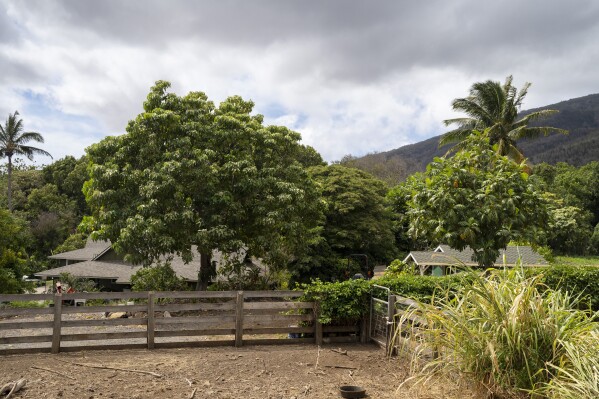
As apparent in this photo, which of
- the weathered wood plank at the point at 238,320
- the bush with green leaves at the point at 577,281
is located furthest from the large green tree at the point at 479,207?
the weathered wood plank at the point at 238,320

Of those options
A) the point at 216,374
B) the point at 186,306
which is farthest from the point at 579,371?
the point at 186,306

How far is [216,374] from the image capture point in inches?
287

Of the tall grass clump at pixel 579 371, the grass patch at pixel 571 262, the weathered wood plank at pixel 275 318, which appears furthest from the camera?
the grass patch at pixel 571 262

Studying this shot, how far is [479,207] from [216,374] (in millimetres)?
8918

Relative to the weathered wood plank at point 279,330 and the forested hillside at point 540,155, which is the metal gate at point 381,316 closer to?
the weathered wood plank at point 279,330

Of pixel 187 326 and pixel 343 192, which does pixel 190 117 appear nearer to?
pixel 187 326

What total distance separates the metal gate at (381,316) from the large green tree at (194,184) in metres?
7.07

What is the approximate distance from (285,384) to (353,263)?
2048 centimetres

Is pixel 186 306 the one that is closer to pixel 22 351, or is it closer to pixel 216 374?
pixel 216 374

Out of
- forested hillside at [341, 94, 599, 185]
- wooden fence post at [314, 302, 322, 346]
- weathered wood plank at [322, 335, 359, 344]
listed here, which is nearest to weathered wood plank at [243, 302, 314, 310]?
wooden fence post at [314, 302, 322, 346]

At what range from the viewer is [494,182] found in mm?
12727

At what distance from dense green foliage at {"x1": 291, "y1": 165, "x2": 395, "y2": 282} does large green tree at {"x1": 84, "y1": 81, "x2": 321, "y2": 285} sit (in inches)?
331

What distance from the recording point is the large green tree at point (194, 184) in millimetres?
15555

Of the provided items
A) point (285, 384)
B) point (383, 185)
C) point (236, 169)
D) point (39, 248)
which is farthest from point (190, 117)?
point (39, 248)
